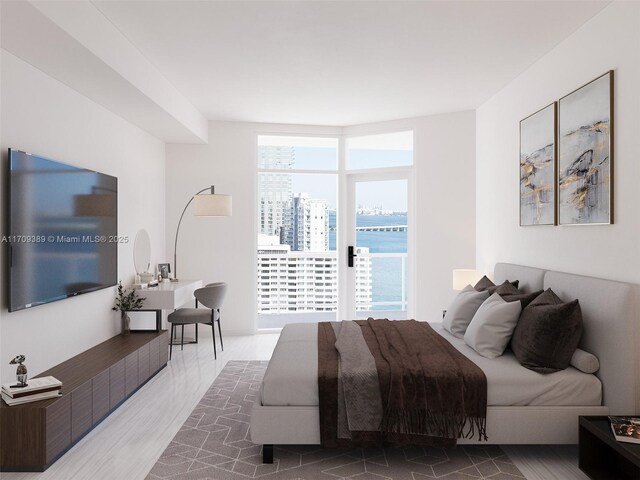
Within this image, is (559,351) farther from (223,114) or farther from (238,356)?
(223,114)

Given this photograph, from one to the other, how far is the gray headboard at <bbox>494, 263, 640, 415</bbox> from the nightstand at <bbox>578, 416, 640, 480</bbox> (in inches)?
8.7

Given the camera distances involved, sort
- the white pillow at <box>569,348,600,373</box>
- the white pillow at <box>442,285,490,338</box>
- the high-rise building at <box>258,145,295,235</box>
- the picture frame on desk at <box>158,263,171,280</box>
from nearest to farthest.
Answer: the white pillow at <box>569,348,600,373</box> → the white pillow at <box>442,285,490,338</box> → the picture frame on desk at <box>158,263,171,280</box> → the high-rise building at <box>258,145,295,235</box>

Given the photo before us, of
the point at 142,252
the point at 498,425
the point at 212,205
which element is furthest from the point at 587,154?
the point at 142,252

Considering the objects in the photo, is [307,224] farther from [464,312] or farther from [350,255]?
[464,312]

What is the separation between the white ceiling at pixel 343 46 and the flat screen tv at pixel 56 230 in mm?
1151

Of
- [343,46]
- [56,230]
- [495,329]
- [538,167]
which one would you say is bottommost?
[495,329]

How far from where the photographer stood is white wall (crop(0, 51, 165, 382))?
2857 millimetres

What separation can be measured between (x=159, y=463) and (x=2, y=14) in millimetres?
2591

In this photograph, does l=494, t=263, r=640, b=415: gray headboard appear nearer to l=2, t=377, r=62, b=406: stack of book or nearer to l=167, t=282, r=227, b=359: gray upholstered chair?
l=2, t=377, r=62, b=406: stack of book

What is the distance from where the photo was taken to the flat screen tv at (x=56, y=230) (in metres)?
2.85

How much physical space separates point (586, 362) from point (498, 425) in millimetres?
682

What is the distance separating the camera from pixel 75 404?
2795 millimetres

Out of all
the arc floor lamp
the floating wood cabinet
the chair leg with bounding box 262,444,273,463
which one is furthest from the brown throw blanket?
the arc floor lamp

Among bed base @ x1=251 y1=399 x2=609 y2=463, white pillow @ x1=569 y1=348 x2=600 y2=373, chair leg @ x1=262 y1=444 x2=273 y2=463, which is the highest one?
white pillow @ x1=569 y1=348 x2=600 y2=373
